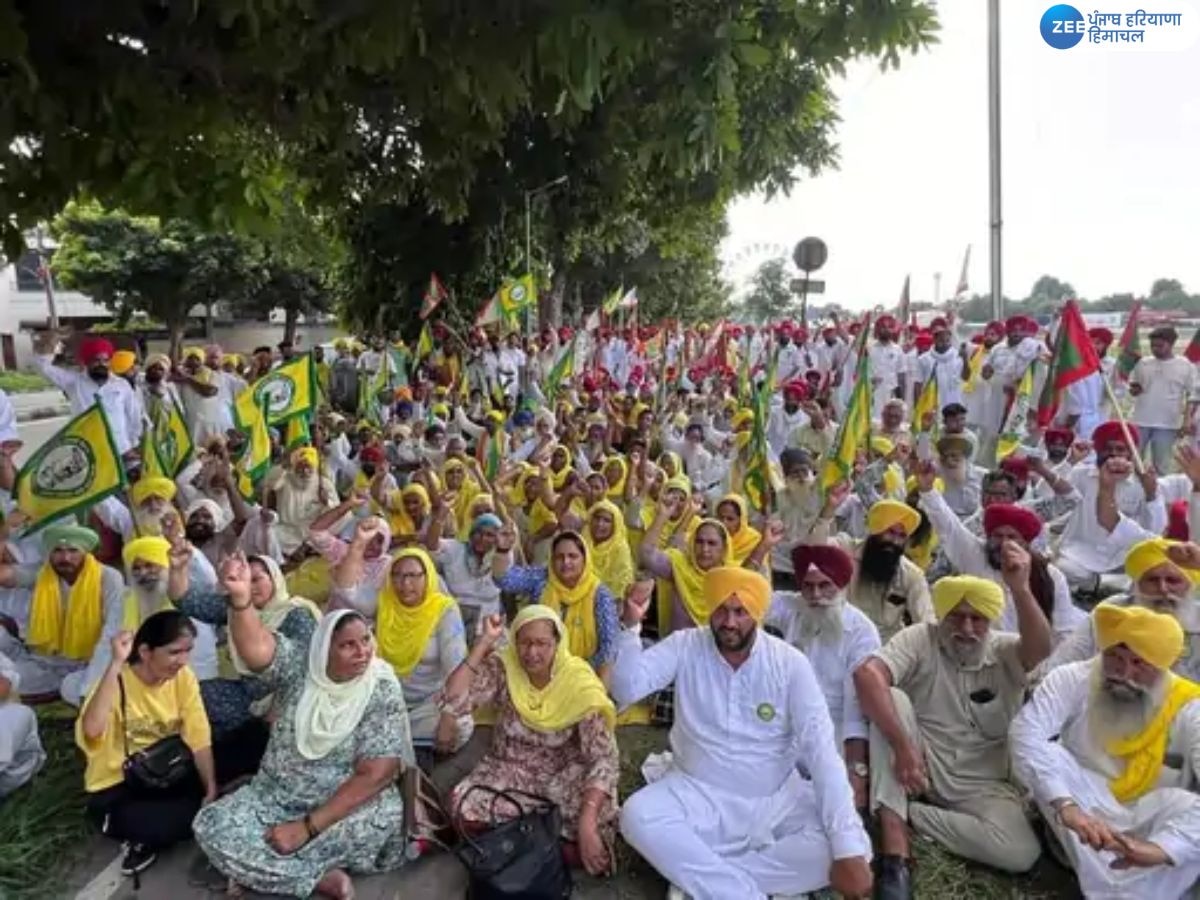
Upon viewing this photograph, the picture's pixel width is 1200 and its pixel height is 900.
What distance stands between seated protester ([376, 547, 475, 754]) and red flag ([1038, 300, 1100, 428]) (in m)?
4.40

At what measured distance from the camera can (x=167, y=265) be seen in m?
25.7

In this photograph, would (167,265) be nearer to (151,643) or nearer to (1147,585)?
(151,643)

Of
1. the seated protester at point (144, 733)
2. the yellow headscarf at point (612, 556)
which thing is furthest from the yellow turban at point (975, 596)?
the seated protester at point (144, 733)

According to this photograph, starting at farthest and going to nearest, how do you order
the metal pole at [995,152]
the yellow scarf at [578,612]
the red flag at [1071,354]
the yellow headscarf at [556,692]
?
the metal pole at [995,152] → the red flag at [1071,354] → the yellow scarf at [578,612] → the yellow headscarf at [556,692]

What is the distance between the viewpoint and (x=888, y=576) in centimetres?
492

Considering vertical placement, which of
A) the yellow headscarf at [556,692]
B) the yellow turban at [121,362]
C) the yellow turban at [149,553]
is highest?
the yellow turban at [121,362]

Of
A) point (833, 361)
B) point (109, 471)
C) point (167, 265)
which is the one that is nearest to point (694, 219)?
A: point (833, 361)

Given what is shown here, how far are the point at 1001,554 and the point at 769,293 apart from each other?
48300mm

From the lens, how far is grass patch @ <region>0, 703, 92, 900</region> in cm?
352

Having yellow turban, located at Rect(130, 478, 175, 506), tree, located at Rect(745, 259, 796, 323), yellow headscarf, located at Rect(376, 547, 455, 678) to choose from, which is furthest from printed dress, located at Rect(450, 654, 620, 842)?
tree, located at Rect(745, 259, 796, 323)

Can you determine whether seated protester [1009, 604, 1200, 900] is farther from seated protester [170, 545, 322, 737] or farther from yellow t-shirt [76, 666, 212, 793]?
yellow t-shirt [76, 666, 212, 793]

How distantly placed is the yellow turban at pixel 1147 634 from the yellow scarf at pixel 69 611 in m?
4.42

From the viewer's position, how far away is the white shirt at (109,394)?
8000 mm

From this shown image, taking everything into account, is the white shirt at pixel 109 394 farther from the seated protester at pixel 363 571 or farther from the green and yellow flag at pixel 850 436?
the green and yellow flag at pixel 850 436
